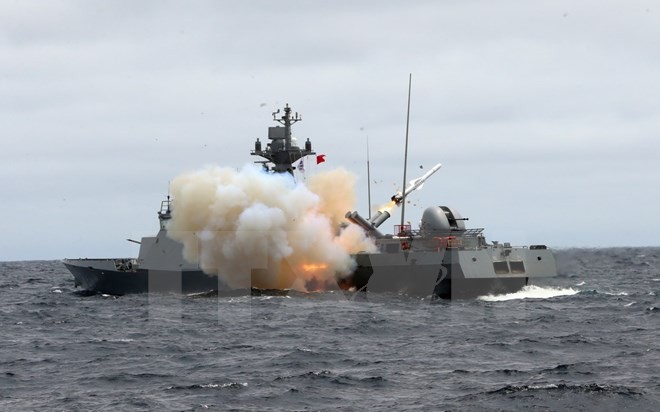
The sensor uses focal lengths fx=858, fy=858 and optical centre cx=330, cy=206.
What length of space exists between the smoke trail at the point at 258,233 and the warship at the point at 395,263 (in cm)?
108

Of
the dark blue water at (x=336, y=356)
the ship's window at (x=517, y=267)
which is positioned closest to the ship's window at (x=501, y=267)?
the ship's window at (x=517, y=267)

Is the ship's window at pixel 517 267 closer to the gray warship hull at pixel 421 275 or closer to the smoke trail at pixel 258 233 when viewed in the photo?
the gray warship hull at pixel 421 275

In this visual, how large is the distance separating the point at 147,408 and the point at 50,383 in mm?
4135

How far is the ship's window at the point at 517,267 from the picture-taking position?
4338cm

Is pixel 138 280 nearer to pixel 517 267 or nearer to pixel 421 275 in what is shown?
pixel 421 275

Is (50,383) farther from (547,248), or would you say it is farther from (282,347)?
(547,248)

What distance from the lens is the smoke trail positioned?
4403 cm

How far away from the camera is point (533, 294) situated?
43.3 m

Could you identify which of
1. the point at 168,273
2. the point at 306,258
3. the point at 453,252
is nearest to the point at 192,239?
the point at 168,273

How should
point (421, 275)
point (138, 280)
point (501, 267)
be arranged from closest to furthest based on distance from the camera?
1. point (421, 275)
2. point (501, 267)
3. point (138, 280)

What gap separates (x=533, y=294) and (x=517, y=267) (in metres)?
1.56

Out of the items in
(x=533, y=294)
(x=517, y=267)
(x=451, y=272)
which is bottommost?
(x=533, y=294)

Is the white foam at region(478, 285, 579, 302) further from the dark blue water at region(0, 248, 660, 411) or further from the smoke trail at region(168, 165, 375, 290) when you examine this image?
the smoke trail at region(168, 165, 375, 290)

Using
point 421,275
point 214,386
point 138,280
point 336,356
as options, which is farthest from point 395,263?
point 214,386
